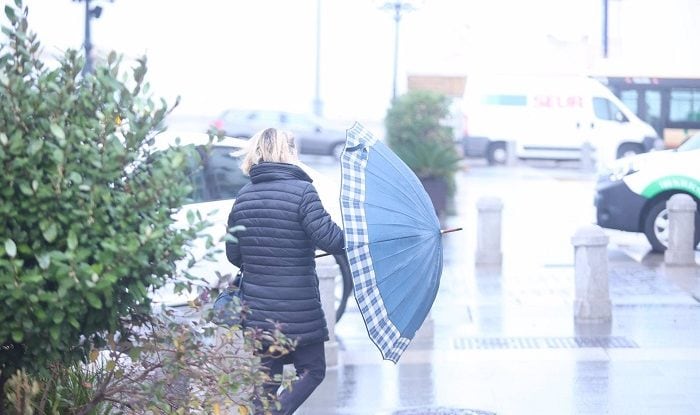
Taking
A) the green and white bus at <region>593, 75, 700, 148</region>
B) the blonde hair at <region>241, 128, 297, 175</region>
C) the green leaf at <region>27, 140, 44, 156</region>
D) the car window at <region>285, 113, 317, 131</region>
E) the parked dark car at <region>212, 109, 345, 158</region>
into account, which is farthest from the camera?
the car window at <region>285, 113, 317, 131</region>

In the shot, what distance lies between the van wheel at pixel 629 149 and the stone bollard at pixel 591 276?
805 inches

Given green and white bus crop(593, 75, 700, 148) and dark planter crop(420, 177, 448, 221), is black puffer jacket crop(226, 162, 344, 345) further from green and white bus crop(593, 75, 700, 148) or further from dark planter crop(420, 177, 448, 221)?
green and white bus crop(593, 75, 700, 148)

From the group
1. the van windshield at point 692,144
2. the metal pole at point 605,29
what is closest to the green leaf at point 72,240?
the van windshield at point 692,144

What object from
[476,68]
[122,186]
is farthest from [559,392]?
[476,68]

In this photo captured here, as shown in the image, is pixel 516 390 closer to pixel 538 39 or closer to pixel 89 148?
pixel 89 148

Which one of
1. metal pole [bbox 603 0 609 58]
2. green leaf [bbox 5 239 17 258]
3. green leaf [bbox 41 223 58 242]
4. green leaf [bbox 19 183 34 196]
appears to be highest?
metal pole [bbox 603 0 609 58]

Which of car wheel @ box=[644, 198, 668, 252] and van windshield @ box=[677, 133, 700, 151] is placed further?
van windshield @ box=[677, 133, 700, 151]

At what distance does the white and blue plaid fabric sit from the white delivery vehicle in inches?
311

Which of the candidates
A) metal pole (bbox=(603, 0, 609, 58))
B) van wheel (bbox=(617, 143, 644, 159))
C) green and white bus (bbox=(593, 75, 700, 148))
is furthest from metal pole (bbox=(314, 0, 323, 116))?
van wheel (bbox=(617, 143, 644, 159))

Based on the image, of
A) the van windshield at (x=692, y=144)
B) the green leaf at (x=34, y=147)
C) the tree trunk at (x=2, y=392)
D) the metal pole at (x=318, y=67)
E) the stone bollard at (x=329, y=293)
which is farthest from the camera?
the metal pole at (x=318, y=67)

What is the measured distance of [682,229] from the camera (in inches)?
450

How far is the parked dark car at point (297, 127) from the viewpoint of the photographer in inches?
1266

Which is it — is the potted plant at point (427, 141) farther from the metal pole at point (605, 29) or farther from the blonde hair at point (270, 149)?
the metal pole at point (605, 29)

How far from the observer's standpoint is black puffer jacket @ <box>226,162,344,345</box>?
17.2 feet
